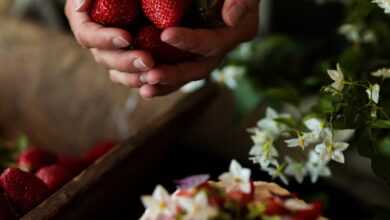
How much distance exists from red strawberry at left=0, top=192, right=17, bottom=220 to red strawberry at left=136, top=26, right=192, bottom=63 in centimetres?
22

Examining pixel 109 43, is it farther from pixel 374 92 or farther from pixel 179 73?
pixel 374 92

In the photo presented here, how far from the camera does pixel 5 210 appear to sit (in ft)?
2.02

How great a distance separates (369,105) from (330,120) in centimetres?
4

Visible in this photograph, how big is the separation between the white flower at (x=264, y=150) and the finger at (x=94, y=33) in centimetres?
18

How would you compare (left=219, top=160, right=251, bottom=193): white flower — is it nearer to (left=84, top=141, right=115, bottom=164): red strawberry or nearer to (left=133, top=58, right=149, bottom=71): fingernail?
(left=133, top=58, right=149, bottom=71): fingernail

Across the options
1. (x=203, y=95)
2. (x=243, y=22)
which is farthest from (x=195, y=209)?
(x=203, y=95)

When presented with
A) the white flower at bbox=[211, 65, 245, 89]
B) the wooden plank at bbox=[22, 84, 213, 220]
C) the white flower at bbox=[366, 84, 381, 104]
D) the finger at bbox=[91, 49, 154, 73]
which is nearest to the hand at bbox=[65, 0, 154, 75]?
the finger at bbox=[91, 49, 154, 73]

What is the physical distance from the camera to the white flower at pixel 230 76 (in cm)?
97

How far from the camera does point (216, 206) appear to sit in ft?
1.36

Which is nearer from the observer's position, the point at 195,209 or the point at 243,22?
Result: the point at 195,209

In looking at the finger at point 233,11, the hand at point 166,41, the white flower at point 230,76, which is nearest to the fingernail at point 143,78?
the hand at point 166,41

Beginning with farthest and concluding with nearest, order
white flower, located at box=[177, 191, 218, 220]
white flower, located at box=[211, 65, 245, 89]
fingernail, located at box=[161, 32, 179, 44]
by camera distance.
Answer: white flower, located at box=[211, 65, 245, 89]
fingernail, located at box=[161, 32, 179, 44]
white flower, located at box=[177, 191, 218, 220]

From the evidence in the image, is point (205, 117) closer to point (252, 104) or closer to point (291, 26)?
point (252, 104)

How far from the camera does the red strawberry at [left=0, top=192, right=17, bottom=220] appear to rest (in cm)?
61
